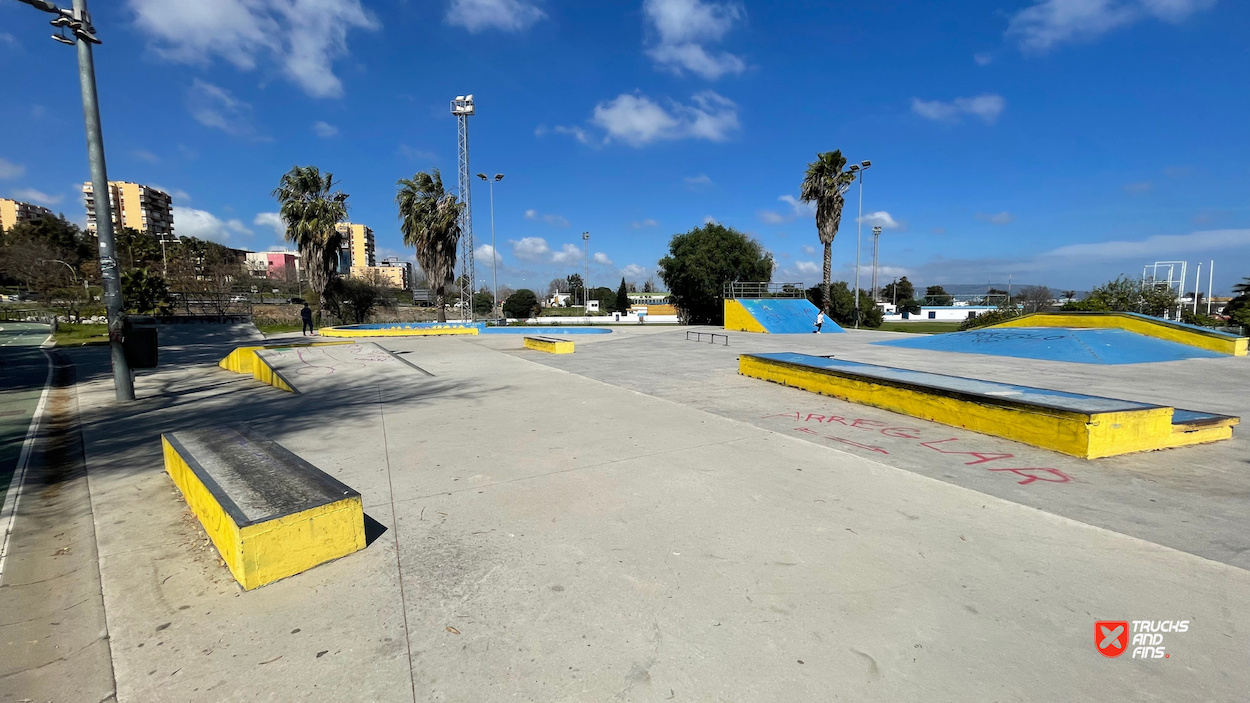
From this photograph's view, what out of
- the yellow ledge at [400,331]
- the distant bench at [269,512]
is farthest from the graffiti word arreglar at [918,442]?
the yellow ledge at [400,331]

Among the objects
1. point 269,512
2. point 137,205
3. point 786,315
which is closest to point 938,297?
point 786,315

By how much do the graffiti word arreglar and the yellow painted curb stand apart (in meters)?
21.4

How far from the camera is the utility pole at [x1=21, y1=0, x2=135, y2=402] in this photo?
7598mm

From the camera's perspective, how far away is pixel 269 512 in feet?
9.81

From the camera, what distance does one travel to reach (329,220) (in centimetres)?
3066

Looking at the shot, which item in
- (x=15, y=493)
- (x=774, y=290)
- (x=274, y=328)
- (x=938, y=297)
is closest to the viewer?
(x=15, y=493)

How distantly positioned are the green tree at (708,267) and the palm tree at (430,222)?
19.0 meters

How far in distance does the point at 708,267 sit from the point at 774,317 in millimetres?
13571

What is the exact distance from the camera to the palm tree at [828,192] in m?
34.8

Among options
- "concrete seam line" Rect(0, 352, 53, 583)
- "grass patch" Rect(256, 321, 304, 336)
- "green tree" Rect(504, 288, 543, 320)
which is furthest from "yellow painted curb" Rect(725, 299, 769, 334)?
"green tree" Rect(504, 288, 543, 320)

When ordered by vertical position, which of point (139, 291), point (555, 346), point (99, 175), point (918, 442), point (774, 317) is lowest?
point (918, 442)

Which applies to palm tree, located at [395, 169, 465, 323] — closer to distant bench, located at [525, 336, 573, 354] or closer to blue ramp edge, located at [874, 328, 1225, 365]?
distant bench, located at [525, 336, 573, 354]

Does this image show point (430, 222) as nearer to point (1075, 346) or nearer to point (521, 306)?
point (1075, 346)

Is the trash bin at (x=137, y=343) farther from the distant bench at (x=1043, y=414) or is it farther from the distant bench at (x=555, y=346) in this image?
the distant bench at (x=1043, y=414)
